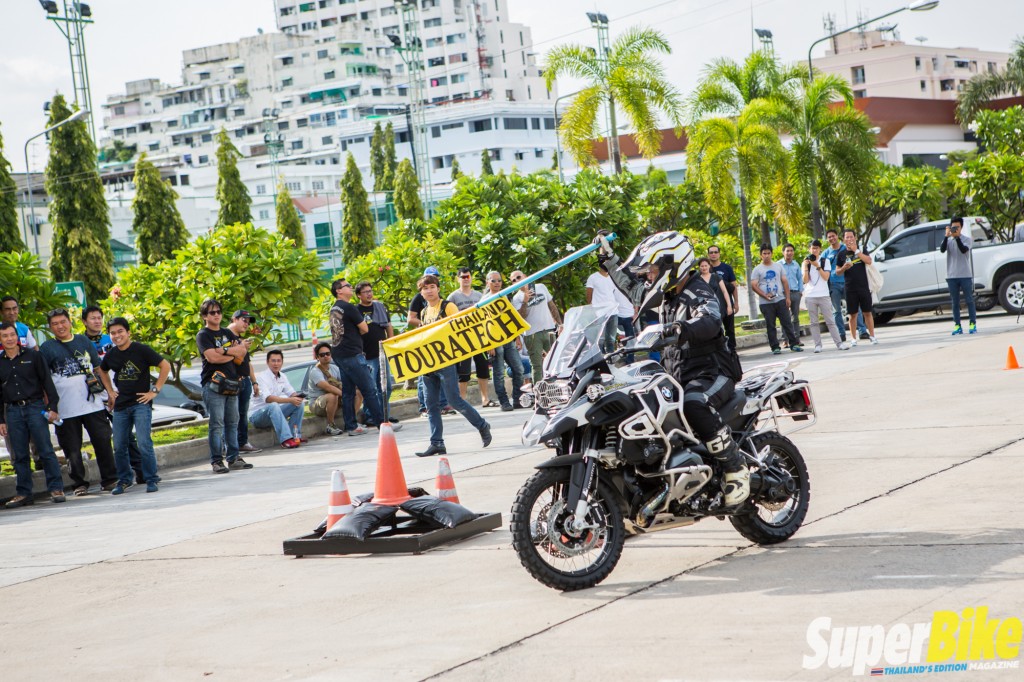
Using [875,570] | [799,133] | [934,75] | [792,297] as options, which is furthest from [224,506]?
[934,75]

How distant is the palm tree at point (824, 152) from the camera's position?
32031 mm

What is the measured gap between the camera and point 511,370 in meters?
16.2

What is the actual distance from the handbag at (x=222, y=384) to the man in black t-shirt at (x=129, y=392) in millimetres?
761

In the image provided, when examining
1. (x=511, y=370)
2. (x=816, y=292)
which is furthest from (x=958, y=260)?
(x=511, y=370)

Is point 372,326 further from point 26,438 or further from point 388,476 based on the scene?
point 388,476

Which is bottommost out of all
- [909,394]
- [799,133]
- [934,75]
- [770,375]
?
[909,394]

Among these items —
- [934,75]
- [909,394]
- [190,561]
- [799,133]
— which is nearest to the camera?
[190,561]

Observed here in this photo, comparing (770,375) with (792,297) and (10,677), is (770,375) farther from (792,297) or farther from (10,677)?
(792,297)

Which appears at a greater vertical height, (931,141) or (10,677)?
(931,141)

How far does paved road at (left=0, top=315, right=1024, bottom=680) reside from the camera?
4.95 meters

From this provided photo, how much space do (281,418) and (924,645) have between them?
448 inches

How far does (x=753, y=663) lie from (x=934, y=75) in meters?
114

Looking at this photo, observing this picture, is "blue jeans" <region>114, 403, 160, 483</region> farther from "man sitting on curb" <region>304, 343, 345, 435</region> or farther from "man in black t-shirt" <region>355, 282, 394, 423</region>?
"man in black t-shirt" <region>355, 282, 394, 423</region>

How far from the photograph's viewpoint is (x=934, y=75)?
10912 cm
